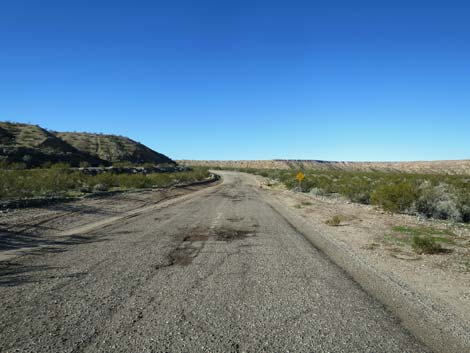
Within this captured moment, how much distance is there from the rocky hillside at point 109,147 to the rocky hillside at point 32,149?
6.30 metres

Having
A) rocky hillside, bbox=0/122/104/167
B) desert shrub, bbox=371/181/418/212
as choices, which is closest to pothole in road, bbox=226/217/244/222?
desert shrub, bbox=371/181/418/212

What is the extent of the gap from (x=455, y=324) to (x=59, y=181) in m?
26.4

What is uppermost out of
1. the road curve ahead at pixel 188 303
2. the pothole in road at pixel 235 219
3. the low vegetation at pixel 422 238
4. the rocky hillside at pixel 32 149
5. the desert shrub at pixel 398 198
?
the rocky hillside at pixel 32 149

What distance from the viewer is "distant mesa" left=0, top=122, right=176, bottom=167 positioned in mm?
47562

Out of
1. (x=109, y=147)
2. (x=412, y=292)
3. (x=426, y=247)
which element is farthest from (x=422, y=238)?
(x=109, y=147)

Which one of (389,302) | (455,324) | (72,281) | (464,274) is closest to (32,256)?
(72,281)

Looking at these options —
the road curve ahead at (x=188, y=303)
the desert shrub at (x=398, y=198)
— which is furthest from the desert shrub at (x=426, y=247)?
the desert shrub at (x=398, y=198)

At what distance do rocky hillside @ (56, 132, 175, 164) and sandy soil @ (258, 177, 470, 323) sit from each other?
5996 centimetres

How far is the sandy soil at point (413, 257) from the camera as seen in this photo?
700 centimetres

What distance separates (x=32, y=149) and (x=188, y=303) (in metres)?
51.4

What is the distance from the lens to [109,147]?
7919 centimetres

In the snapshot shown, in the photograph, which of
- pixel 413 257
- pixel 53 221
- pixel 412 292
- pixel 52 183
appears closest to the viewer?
pixel 412 292

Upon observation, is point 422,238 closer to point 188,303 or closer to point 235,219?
point 235,219

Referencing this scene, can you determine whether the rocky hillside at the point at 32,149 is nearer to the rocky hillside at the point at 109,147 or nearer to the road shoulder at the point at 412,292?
the rocky hillside at the point at 109,147
